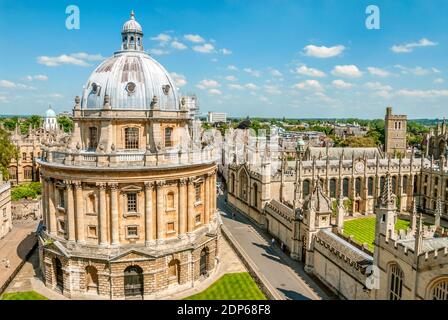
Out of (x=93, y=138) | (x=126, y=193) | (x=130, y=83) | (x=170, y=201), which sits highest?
(x=130, y=83)

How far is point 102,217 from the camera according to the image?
3030 centimetres

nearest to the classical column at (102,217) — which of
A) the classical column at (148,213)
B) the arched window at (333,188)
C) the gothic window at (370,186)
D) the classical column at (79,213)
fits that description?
the classical column at (79,213)

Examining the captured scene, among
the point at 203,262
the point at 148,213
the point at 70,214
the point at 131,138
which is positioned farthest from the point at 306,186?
the point at 70,214

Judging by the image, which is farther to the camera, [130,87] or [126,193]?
[130,87]

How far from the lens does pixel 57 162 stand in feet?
103

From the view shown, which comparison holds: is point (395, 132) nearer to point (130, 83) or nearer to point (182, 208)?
point (182, 208)

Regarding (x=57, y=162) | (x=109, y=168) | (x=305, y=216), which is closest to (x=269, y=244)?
(x=305, y=216)

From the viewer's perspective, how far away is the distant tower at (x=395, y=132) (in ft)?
295

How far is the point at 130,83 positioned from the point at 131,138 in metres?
4.87

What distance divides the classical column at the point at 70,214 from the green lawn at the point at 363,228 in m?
32.1
